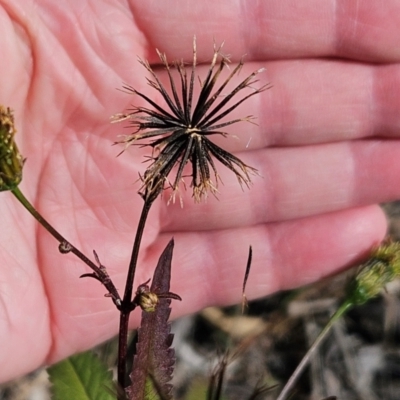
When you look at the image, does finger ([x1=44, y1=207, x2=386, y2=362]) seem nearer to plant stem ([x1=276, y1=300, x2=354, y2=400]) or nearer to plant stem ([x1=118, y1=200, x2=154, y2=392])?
plant stem ([x1=276, y1=300, x2=354, y2=400])

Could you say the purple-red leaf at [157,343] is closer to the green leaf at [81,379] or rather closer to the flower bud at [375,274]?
the green leaf at [81,379]

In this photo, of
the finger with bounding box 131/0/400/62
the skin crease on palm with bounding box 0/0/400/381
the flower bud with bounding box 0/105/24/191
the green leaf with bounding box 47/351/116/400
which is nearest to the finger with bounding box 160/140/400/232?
the skin crease on palm with bounding box 0/0/400/381

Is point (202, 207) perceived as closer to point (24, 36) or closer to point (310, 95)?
point (310, 95)

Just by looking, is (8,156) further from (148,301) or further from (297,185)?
(297,185)

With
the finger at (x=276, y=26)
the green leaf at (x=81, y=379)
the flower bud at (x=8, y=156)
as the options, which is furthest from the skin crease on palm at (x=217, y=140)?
the flower bud at (x=8, y=156)

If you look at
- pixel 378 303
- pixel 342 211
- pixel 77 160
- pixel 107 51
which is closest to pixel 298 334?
pixel 378 303

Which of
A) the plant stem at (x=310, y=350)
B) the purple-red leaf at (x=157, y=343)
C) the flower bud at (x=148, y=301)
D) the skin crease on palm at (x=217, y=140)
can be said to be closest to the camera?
the flower bud at (x=148, y=301)

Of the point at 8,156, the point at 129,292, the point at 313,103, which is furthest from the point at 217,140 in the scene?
the point at 8,156
